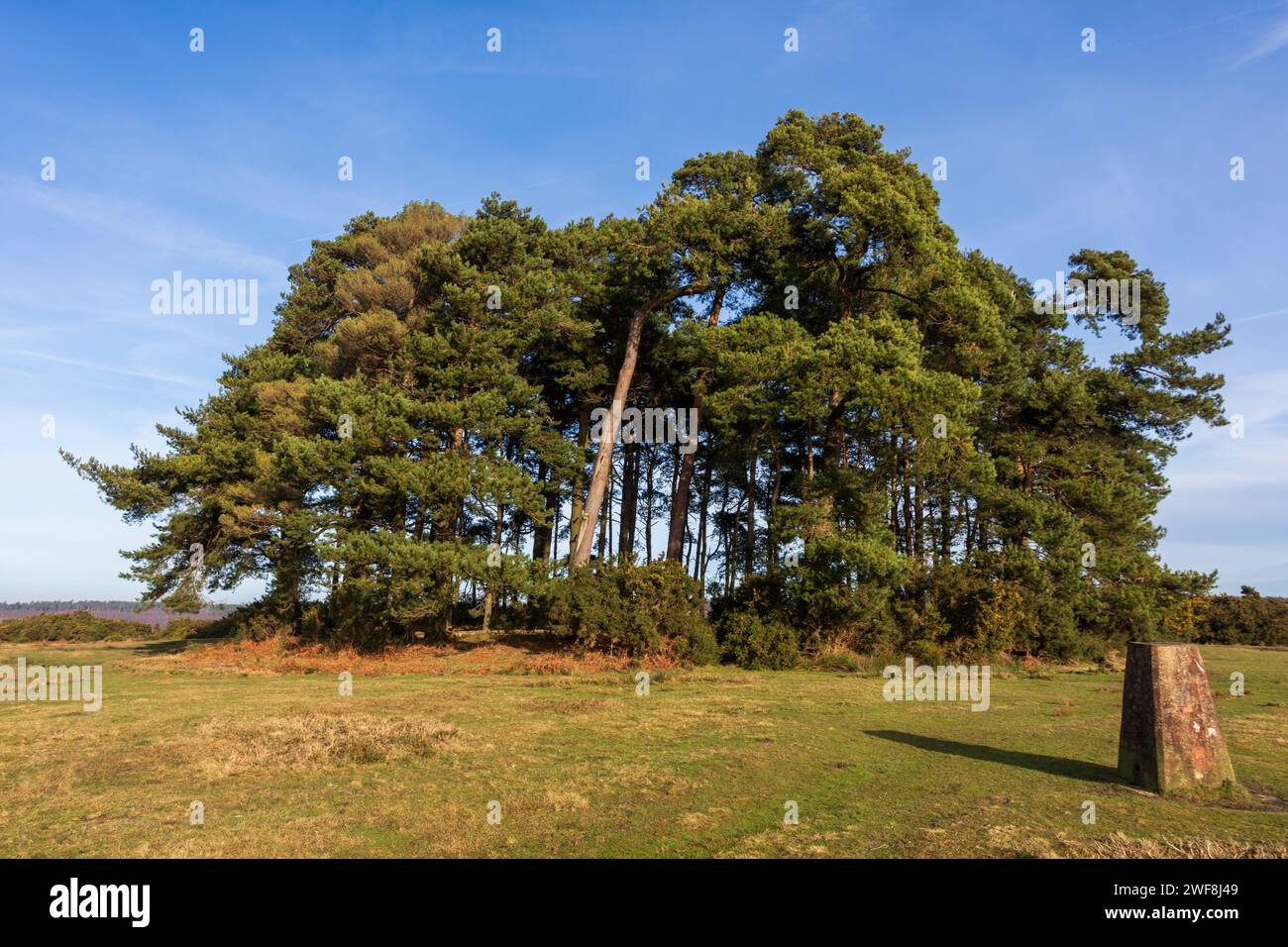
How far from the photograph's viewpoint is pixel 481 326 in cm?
2880

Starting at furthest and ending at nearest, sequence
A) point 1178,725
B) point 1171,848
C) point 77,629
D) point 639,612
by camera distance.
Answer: point 77,629 → point 639,612 → point 1178,725 → point 1171,848

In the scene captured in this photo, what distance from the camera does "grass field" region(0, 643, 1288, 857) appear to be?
5.63 m

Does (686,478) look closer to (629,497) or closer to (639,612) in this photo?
(629,497)

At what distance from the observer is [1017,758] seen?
8914 millimetres

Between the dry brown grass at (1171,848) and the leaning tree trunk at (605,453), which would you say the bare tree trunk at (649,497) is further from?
the dry brown grass at (1171,848)

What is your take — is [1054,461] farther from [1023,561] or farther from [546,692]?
[546,692]

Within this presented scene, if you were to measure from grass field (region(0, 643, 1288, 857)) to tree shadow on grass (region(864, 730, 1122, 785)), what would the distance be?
56 millimetres

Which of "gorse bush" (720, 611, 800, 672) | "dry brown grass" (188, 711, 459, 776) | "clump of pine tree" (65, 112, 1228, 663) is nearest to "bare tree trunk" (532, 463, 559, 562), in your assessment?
"clump of pine tree" (65, 112, 1228, 663)

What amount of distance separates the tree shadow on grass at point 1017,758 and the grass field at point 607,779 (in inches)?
2.2

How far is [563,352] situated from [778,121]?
14.3m

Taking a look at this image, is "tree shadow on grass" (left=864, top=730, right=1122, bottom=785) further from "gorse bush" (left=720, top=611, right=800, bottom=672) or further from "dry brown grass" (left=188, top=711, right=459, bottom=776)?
"gorse bush" (left=720, top=611, right=800, bottom=672)

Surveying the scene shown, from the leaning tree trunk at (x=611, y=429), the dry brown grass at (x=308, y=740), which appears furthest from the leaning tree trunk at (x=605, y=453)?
the dry brown grass at (x=308, y=740)

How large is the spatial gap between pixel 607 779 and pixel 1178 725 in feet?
19.5

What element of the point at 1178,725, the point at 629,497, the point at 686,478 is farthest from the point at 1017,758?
the point at 629,497
